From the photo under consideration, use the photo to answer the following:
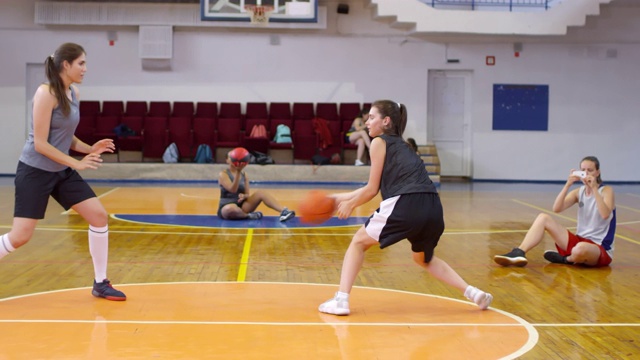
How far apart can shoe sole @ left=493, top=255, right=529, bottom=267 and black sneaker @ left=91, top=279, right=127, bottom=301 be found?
3390 millimetres

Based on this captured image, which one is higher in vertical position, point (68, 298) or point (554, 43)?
point (554, 43)

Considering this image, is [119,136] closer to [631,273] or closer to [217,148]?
[217,148]

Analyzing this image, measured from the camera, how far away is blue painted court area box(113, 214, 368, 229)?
985cm

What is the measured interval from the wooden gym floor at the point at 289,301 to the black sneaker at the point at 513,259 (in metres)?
0.10

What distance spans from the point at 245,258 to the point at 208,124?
1253 cm

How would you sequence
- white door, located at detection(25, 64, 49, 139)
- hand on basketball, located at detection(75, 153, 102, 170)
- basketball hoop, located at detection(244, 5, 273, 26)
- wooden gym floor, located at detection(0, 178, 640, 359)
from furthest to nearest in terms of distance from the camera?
1. white door, located at detection(25, 64, 49, 139)
2. basketball hoop, located at detection(244, 5, 273, 26)
3. hand on basketball, located at detection(75, 153, 102, 170)
4. wooden gym floor, located at detection(0, 178, 640, 359)

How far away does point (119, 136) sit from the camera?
18.9 metres

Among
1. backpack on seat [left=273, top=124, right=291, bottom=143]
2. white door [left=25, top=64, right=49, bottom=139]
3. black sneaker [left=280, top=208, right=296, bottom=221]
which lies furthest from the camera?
white door [left=25, top=64, right=49, bottom=139]

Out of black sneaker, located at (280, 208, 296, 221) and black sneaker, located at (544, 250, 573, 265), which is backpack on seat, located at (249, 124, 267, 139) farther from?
black sneaker, located at (544, 250, 573, 265)

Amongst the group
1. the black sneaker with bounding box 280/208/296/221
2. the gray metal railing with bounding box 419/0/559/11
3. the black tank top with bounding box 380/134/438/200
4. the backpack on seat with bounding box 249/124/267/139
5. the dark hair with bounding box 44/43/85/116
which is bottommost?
the black sneaker with bounding box 280/208/296/221

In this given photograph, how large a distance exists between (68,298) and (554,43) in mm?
18030

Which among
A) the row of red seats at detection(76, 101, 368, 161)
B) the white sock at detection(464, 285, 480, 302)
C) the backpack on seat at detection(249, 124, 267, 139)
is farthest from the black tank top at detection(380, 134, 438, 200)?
the backpack on seat at detection(249, 124, 267, 139)

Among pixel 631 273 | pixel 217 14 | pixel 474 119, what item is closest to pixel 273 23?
pixel 217 14

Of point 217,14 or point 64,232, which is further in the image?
point 217,14
